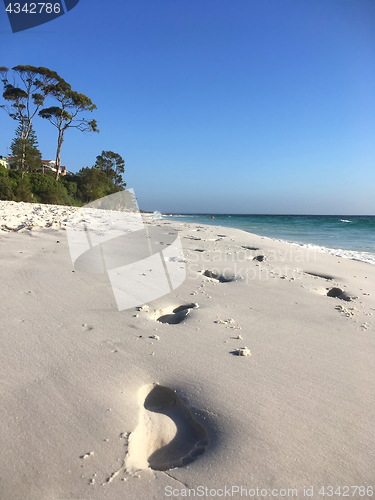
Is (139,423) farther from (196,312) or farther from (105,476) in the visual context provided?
(196,312)

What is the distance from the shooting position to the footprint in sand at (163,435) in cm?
101

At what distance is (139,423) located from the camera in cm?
114

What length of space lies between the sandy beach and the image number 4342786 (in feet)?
20.7

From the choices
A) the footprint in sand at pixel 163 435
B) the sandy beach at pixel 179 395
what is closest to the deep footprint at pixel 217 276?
the sandy beach at pixel 179 395

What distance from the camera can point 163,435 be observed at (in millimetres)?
1129

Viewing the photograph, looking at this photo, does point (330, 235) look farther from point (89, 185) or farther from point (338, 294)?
point (89, 185)

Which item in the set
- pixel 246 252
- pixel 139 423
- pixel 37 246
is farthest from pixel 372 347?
pixel 37 246
